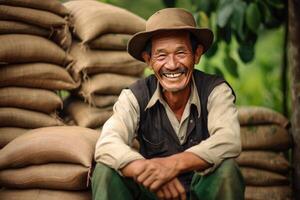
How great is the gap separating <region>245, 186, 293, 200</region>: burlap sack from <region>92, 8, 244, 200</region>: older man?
120 cm

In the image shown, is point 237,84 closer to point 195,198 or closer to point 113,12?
point 113,12

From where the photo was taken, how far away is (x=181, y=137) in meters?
3.70

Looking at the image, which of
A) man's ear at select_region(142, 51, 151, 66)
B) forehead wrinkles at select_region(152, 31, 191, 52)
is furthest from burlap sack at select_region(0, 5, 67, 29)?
forehead wrinkles at select_region(152, 31, 191, 52)

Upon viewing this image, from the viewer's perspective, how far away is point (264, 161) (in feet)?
15.7

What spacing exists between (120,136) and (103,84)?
1.17 metres

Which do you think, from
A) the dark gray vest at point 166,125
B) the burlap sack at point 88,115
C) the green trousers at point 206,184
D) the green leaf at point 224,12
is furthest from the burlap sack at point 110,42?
the green trousers at point 206,184

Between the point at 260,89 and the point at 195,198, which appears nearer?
the point at 195,198

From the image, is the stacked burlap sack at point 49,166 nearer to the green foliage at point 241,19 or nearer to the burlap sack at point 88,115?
the burlap sack at point 88,115

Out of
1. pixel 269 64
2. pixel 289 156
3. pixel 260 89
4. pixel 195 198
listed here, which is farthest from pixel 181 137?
pixel 269 64

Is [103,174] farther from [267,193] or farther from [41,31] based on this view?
[267,193]

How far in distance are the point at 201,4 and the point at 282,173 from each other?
51.7 inches

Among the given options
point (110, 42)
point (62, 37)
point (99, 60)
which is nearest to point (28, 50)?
point (62, 37)

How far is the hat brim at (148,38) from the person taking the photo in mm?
3656

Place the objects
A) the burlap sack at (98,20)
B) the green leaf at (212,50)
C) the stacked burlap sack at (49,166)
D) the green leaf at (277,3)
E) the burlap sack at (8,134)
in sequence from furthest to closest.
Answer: the green leaf at (212,50) → the green leaf at (277,3) → the burlap sack at (98,20) → the burlap sack at (8,134) → the stacked burlap sack at (49,166)
